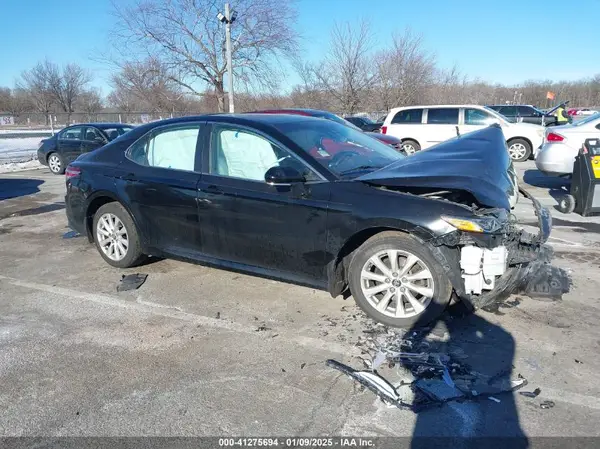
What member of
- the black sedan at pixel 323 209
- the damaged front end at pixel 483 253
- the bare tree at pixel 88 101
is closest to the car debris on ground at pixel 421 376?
the black sedan at pixel 323 209

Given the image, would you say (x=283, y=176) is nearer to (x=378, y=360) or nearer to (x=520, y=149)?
(x=378, y=360)

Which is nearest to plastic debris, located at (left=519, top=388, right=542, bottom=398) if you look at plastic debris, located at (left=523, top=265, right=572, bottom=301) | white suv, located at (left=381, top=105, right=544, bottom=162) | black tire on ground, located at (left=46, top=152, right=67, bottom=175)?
plastic debris, located at (left=523, top=265, right=572, bottom=301)

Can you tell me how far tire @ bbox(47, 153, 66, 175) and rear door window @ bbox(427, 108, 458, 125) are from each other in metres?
11.2

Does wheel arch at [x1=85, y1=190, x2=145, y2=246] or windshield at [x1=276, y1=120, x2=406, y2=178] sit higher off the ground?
windshield at [x1=276, y1=120, x2=406, y2=178]

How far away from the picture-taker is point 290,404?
275 centimetres

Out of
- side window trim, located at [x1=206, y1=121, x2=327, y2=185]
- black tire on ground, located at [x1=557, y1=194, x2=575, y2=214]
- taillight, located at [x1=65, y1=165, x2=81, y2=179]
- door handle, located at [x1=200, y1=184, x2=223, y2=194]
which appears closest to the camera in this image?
side window trim, located at [x1=206, y1=121, x2=327, y2=185]

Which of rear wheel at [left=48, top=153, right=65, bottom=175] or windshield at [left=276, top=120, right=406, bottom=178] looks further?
rear wheel at [left=48, top=153, right=65, bottom=175]

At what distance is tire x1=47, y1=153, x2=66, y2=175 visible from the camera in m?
13.9

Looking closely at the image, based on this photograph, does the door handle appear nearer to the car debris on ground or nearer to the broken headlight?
the car debris on ground

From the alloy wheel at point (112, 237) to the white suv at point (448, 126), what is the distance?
10.4 m

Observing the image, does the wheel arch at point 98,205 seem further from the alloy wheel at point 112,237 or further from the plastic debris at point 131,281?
the plastic debris at point 131,281

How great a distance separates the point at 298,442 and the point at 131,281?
2967 mm

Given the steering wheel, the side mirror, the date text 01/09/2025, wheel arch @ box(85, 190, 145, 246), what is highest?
the steering wheel

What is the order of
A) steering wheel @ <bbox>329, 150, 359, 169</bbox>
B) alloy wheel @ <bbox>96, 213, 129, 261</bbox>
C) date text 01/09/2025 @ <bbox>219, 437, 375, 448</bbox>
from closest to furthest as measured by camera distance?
date text 01/09/2025 @ <bbox>219, 437, 375, 448</bbox>
steering wheel @ <bbox>329, 150, 359, 169</bbox>
alloy wheel @ <bbox>96, 213, 129, 261</bbox>
